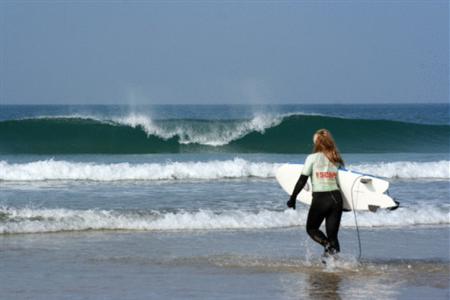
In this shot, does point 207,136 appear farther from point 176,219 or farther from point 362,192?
point 362,192

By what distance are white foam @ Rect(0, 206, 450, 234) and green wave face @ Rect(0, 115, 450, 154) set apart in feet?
42.9

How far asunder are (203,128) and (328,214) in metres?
18.8

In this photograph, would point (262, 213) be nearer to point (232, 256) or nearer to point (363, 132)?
point (232, 256)

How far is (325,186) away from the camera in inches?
310

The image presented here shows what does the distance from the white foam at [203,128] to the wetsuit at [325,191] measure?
57.8 ft

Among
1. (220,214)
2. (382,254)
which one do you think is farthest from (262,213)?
(382,254)

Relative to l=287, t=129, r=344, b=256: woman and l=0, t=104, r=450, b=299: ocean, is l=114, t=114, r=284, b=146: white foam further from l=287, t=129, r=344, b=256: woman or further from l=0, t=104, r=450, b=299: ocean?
l=287, t=129, r=344, b=256: woman

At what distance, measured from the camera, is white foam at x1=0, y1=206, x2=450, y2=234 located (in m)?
10.4

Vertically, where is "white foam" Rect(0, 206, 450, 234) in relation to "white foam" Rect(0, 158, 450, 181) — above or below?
below

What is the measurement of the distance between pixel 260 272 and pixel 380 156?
15657mm

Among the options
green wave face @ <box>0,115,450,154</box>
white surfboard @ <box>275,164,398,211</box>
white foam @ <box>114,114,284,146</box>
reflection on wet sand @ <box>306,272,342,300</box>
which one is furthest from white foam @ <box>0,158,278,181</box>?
reflection on wet sand @ <box>306,272,342,300</box>

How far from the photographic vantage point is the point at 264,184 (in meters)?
15.4

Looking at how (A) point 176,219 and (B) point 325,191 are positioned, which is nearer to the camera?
(B) point 325,191

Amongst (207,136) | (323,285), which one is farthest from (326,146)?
(207,136)
